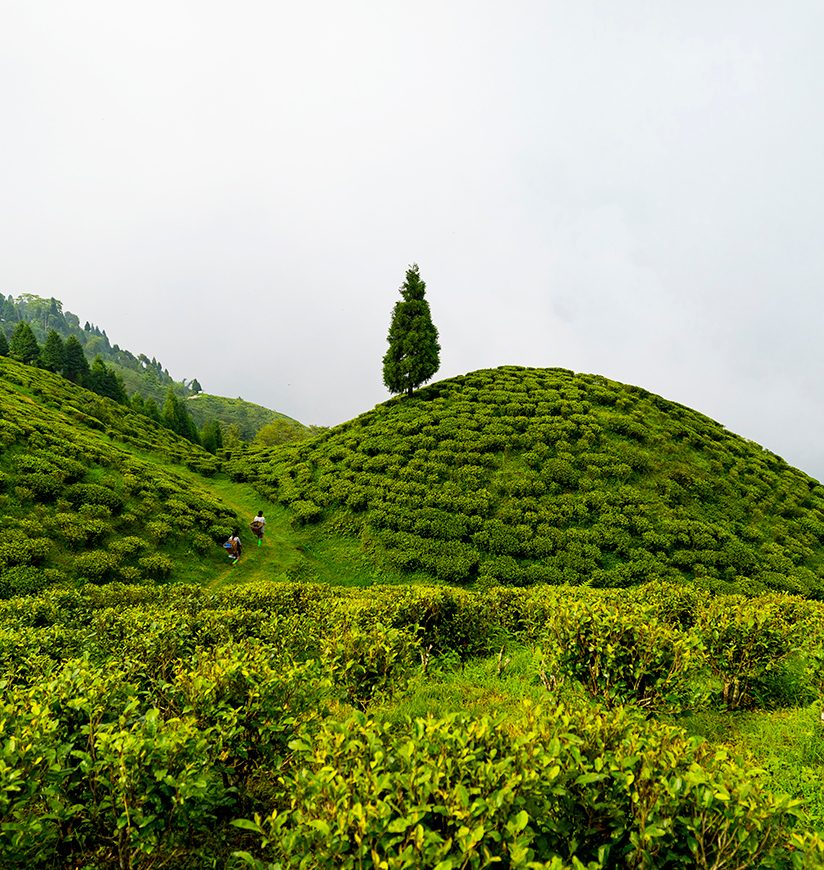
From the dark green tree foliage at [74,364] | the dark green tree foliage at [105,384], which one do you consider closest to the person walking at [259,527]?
the dark green tree foliage at [105,384]

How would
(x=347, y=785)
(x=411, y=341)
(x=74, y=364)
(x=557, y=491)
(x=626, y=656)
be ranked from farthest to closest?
(x=74, y=364) → (x=411, y=341) → (x=557, y=491) → (x=626, y=656) → (x=347, y=785)

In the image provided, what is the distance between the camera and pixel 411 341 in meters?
36.0

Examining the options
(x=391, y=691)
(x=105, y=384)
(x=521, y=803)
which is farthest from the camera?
(x=105, y=384)

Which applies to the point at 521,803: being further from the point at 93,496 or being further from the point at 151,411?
the point at 151,411

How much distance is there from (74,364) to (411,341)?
5651cm

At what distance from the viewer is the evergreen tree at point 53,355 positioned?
6006 centimetres

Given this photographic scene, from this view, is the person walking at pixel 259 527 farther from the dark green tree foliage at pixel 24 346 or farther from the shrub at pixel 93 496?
the dark green tree foliage at pixel 24 346

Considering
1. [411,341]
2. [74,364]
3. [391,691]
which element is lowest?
[391,691]

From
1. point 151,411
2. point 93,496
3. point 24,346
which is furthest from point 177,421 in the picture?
point 93,496

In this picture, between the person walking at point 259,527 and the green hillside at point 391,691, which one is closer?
the green hillside at point 391,691

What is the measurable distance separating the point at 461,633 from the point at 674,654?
510 cm

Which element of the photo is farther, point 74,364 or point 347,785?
point 74,364

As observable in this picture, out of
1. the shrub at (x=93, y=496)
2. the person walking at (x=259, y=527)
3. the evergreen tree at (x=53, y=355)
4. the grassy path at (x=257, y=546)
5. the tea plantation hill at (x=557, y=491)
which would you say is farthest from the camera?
the evergreen tree at (x=53, y=355)

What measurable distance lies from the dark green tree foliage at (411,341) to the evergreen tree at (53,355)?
53338mm
